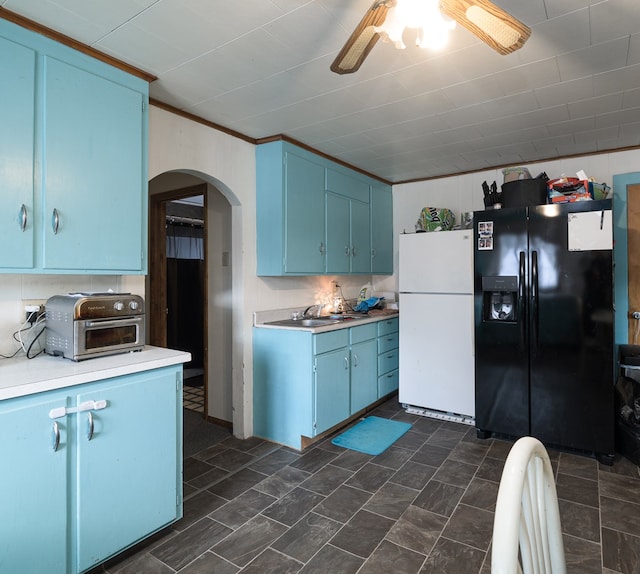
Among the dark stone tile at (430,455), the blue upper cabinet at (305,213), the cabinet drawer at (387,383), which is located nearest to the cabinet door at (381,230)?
the blue upper cabinet at (305,213)

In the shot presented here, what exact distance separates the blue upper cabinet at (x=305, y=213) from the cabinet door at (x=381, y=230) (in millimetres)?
286

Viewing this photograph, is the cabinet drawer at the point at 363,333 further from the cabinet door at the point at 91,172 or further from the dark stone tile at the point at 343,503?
the cabinet door at the point at 91,172

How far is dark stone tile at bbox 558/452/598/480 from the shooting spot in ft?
8.61

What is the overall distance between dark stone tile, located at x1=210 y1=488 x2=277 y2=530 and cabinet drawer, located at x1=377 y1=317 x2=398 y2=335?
1939 millimetres

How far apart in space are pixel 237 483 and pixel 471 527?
1.37m

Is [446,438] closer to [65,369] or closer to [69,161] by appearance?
[65,369]

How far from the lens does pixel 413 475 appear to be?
8.64ft

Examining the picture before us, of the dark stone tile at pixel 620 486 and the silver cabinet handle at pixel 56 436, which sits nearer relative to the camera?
the silver cabinet handle at pixel 56 436

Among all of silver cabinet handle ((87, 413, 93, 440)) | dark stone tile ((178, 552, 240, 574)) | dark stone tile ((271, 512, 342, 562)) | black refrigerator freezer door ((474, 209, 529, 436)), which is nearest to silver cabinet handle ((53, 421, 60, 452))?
silver cabinet handle ((87, 413, 93, 440))

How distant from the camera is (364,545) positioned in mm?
1952

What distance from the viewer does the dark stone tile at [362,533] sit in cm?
193

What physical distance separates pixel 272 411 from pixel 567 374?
2.17m


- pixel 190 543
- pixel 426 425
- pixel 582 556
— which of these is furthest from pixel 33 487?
pixel 426 425

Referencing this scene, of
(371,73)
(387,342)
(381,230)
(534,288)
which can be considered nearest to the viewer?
(371,73)
